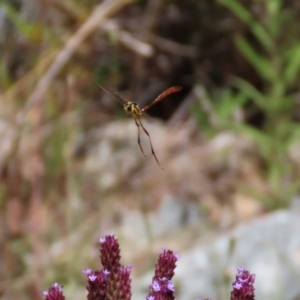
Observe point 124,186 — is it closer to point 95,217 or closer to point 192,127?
point 95,217

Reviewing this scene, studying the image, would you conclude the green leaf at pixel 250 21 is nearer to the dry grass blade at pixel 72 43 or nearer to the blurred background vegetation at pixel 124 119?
the blurred background vegetation at pixel 124 119

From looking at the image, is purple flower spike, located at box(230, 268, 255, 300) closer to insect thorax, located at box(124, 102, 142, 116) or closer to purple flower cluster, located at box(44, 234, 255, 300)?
purple flower cluster, located at box(44, 234, 255, 300)

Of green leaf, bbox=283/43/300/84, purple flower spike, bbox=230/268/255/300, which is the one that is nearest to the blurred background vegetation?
green leaf, bbox=283/43/300/84

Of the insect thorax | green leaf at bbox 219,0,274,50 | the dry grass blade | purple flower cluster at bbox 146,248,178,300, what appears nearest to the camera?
purple flower cluster at bbox 146,248,178,300

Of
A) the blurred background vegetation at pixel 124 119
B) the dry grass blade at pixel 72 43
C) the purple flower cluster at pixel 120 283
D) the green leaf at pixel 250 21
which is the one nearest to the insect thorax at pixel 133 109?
the purple flower cluster at pixel 120 283

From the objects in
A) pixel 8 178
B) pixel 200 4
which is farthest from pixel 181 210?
pixel 200 4
